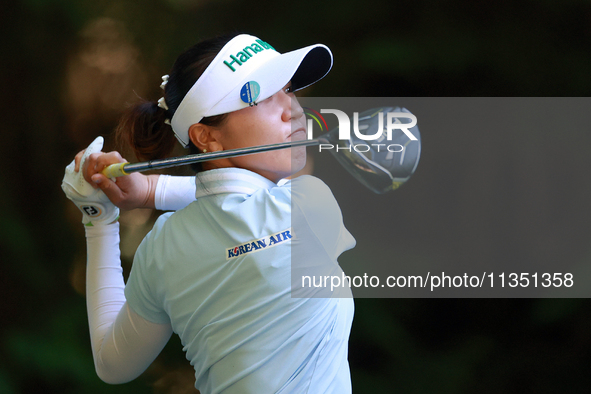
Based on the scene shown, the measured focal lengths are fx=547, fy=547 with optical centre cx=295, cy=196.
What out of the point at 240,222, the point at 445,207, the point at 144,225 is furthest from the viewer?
the point at 144,225

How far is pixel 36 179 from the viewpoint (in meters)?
1.21

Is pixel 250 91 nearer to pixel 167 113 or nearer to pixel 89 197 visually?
pixel 167 113

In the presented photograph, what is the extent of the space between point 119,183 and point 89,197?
46 millimetres

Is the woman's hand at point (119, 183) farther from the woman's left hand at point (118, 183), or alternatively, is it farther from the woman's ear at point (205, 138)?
the woman's ear at point (205, 138)

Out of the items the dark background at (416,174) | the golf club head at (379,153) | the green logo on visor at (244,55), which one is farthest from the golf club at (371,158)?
the dark background at (416,174)

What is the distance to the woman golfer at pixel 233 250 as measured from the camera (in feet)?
1.87

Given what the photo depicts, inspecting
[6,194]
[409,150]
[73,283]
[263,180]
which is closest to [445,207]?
[409,150]

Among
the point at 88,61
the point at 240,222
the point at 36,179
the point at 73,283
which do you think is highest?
the point at 88,61

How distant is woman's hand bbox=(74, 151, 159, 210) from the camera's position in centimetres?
72

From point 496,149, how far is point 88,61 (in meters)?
0.91

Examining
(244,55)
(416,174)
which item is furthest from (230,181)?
(416,174)

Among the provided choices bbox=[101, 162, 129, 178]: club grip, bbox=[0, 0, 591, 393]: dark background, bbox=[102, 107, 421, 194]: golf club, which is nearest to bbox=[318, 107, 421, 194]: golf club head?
bbox=[102, 107, 421, 194]: golf club

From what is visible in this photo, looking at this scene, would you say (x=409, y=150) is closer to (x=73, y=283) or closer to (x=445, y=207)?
(x=445, y=207)

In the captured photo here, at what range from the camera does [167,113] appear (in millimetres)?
733
